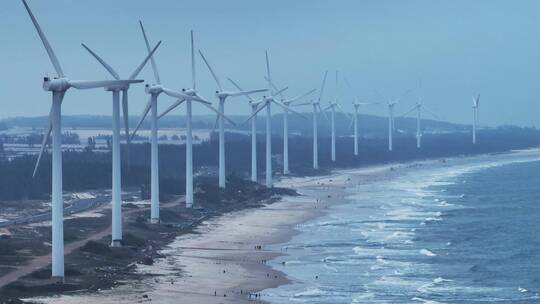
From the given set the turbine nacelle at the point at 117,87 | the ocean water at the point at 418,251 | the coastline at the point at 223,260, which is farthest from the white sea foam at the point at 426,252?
the turbine nacelle at the point at 117,87

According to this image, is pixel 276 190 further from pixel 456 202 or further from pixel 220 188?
pixel 456 202

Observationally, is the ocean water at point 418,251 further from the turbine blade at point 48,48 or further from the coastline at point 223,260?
the turbine blade at point 48,48

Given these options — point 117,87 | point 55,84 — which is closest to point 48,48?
point 55,84

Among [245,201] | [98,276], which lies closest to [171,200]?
[245,201]

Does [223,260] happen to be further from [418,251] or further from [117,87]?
[418,251]

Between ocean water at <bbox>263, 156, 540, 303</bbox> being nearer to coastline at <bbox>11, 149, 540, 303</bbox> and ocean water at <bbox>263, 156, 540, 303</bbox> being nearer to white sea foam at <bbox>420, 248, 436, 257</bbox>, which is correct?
white sea foam at <bbox>420, 248, 436, 257</bbox>
